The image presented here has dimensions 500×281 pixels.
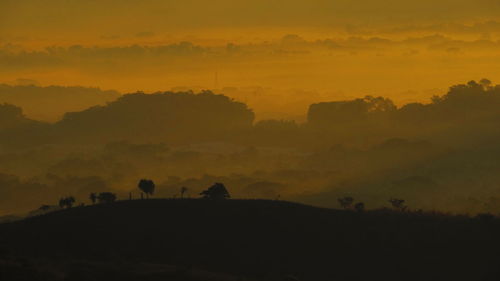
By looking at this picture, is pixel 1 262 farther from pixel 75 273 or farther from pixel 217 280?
pixel 217 280

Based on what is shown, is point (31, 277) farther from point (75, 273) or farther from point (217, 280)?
point (217, 280)

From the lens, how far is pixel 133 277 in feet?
589

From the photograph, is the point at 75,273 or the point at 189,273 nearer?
the point at 75,273

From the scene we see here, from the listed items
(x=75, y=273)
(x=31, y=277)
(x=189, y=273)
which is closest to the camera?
(x=31, y=277)

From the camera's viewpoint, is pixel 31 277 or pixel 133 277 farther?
pixel 133 277

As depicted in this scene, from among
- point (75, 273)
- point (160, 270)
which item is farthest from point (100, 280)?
point (160, 270)

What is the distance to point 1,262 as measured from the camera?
172 m

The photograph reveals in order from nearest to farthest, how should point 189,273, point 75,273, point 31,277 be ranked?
point 31,277
point 75,273
point 189,273

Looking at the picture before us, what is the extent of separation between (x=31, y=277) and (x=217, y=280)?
42.5 meters

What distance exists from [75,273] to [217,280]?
102 feet

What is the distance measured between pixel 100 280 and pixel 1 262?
60.2 feet

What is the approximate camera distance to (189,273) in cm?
18925

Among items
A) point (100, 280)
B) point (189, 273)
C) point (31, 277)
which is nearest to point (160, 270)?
point (189, 273)

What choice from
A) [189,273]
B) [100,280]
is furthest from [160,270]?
[100,280]
